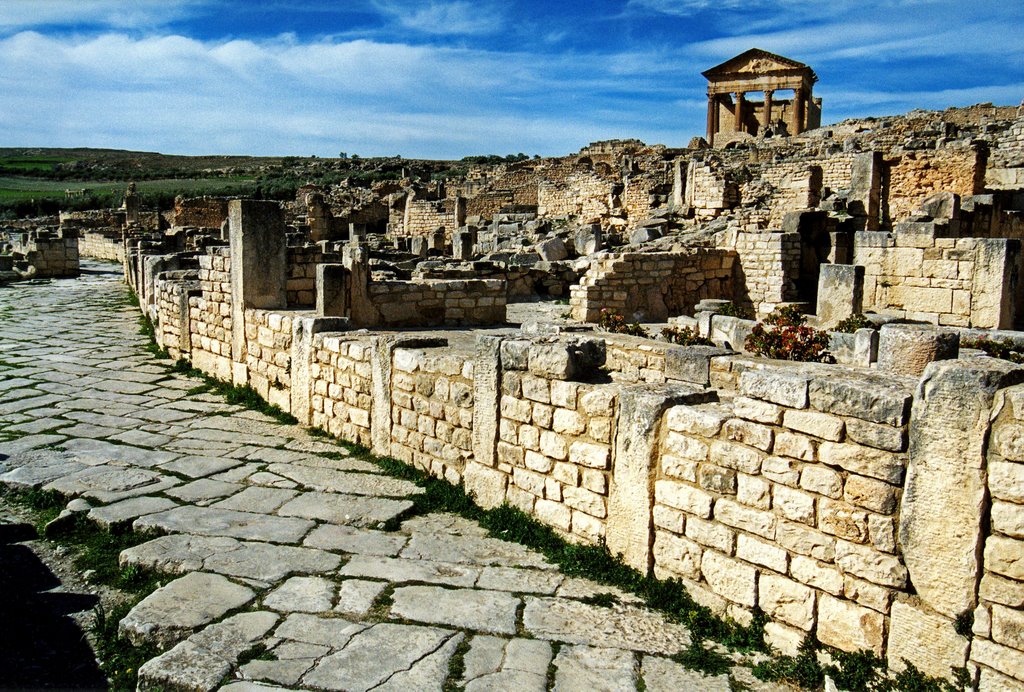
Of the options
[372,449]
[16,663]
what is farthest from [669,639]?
[372,449]

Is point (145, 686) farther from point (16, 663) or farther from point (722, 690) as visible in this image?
point (722, 690)

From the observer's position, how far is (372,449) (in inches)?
277

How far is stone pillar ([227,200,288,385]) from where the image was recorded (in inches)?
381

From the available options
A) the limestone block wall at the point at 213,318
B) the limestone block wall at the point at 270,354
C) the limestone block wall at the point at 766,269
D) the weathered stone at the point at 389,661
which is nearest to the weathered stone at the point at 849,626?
the weathered stone at the point at 389,661

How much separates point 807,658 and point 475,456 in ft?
9.10

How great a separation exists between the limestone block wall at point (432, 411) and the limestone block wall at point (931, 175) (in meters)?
15.2

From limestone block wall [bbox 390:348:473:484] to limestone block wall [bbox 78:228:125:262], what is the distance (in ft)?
93.3

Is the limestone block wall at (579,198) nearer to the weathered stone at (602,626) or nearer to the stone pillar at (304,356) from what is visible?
the stone pillar at (304,356)

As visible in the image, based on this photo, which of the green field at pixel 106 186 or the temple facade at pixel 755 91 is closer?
the temple facade at pixel 755 91

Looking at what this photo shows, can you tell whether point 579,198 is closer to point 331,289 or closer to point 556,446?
point 331,289

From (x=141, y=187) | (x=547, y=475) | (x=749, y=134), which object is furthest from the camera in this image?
(x=141, y=187)

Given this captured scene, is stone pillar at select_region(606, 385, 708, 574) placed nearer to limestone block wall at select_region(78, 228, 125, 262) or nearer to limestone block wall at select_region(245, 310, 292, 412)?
limestone block wall at select_region(245, 310, 292, 412)

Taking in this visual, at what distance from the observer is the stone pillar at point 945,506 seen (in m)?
3.08

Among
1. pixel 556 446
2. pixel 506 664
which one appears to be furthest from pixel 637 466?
pixel 506 664
